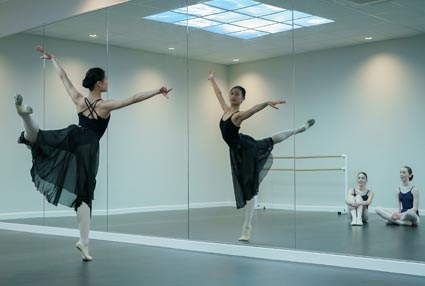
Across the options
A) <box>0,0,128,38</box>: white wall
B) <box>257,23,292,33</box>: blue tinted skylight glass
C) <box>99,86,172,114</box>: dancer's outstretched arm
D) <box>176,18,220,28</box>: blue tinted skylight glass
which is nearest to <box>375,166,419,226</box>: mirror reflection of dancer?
<box>257,23,292,33</box>: blue tinted skylight glass

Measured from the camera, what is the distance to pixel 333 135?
5191mm

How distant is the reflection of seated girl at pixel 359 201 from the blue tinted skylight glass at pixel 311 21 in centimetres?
139

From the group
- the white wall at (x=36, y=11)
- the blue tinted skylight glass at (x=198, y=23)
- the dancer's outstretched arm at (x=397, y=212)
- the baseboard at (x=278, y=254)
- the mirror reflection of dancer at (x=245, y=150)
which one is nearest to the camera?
the baseboard at (x=278, y=254)

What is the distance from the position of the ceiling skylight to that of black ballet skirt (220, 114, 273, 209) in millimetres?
823

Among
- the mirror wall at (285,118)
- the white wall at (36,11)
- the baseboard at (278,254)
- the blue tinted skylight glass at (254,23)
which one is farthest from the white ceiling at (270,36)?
the baseboard at (278,254)

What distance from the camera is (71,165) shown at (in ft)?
16.5

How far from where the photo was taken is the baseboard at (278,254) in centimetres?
431

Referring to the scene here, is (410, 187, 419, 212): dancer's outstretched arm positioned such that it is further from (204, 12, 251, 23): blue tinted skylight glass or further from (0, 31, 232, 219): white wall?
(204, 12, 251, 23): blue tinted skylight glass

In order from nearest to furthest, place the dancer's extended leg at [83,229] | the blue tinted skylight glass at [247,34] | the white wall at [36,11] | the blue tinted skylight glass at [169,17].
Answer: the dancer's extended leg at [83,229] < the blue tinted skylight glass at [247,34] < the blue tinted skylight glass at [169,17] < the white wall at [36,11]

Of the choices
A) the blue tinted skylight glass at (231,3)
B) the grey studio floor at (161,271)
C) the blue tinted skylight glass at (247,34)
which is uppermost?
the blue tinted skylight glass at (231,3)

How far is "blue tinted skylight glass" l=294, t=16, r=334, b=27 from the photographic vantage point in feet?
16.2

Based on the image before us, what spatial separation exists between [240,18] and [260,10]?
0.23 m

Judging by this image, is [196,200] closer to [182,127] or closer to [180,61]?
[182,127]

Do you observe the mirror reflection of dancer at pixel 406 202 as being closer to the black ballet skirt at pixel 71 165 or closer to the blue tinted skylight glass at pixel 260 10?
the blue tinted skylight glass at pixel 260 10
